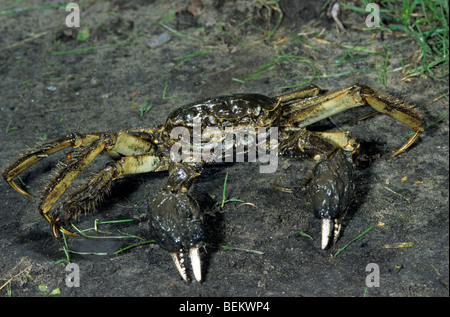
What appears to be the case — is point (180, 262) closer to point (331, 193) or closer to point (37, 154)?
point (331, 193)

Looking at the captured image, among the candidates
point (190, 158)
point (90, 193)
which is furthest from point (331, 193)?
point (90, 193)

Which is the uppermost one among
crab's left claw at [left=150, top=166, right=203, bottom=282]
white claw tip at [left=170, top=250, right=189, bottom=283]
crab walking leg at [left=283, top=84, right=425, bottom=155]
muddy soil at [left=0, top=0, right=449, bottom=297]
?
crab walking leg at [left=283, top=84, right=425, bottom=155]

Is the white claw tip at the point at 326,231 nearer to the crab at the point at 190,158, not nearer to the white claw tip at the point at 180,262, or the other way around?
the crab at the point at 190,158

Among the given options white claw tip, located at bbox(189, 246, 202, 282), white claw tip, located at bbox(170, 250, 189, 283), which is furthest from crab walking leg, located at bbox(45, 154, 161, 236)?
white claw tip, located at bbox(189, 246, 202, 282)

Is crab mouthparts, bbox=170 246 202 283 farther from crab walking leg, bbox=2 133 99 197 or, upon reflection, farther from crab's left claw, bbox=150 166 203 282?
crab walking leg, bbox=2 133 99 197

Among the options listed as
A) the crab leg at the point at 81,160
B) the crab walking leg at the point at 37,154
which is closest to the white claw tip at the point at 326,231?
the crab leg at the point at 81,160

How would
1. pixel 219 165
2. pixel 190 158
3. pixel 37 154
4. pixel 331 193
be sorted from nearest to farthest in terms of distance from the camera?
1. pixel 331 193
2. pixel 37 154
3. pixel 190 158
4. pixel 219 165
